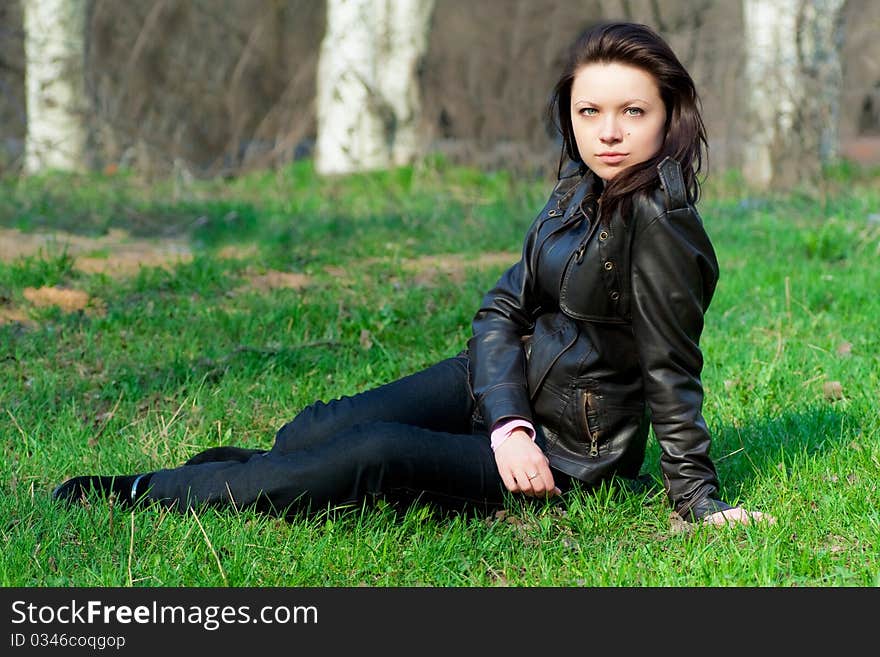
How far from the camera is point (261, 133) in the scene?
10.8m

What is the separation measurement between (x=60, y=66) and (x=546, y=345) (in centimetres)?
856

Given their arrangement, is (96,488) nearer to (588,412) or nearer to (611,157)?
(588,412)

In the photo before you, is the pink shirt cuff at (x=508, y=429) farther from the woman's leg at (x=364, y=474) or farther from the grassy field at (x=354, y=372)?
the grassy field at (x=354, y=372)

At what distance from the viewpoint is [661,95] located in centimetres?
302

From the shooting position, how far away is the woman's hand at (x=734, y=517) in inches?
121

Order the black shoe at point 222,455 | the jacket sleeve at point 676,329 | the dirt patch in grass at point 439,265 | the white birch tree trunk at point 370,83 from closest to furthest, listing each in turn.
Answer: the jacket sleeve at point 676,329, the black shoe at point 222,455, the dirt patch in grass at point 439,265, the white birch tree trunk at point 370,83

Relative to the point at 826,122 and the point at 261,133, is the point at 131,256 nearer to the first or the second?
the point at 261,133

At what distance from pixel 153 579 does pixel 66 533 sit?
440 millimetres

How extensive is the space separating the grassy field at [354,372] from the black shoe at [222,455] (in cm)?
35

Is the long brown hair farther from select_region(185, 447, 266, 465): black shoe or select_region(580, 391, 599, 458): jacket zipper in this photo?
select_region(185, 447, 266, 465): black shoe

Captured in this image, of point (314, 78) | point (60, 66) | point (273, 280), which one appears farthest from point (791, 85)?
point (60, 66)

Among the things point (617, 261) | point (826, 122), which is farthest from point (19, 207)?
point (826, 122)

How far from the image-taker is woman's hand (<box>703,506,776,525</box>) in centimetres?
307

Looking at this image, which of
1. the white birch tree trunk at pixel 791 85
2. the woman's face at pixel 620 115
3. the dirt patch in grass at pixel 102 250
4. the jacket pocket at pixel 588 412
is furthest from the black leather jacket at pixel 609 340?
the white birch tree trunk at pixel 791 85
